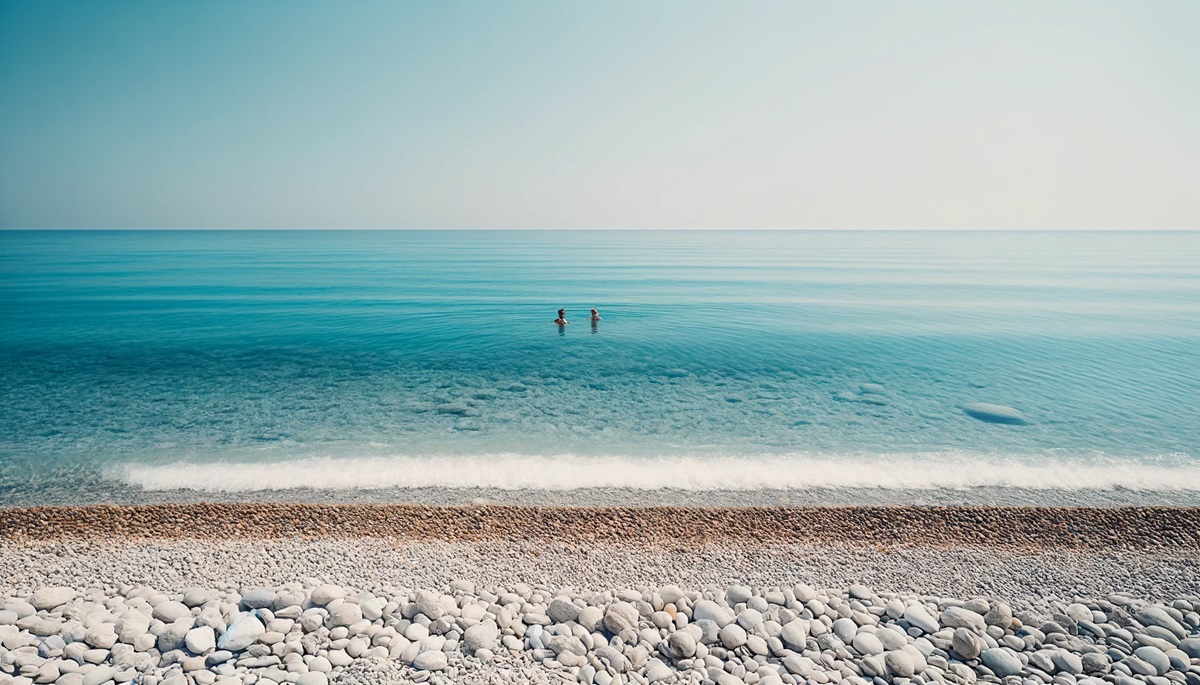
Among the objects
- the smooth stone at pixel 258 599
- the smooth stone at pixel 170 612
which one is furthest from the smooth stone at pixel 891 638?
the smooth stone at pixel 170 612

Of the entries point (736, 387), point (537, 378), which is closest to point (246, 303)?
point (537, 378)

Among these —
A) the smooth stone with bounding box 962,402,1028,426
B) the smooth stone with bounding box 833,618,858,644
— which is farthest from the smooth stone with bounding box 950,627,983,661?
the smooth stone with bounding box 962,402,1028,426

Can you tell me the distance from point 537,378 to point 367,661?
485 inches

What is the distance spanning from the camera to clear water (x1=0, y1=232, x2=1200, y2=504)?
996 cm

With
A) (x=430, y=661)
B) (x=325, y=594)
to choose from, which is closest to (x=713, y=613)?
(x=430, y=661)

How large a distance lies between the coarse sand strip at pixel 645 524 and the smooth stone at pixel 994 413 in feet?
17.5

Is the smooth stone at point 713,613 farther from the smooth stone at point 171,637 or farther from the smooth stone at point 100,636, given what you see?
the smooth stone at point 100,636

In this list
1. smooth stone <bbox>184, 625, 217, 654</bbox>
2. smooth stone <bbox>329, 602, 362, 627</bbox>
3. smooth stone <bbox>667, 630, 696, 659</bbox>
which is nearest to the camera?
smooth stone <bbox>184, 625, 217, 654</bbox>

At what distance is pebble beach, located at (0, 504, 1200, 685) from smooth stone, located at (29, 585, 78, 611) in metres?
0.02

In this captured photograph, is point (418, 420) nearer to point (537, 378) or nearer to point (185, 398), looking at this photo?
point (537, 378)

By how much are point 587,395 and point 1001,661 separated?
11.1 metres

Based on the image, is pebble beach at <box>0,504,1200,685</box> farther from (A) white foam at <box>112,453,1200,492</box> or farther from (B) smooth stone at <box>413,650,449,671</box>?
(A) white foam at <box>112,453,1200,492</box>

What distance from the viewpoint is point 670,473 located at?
10.0 m

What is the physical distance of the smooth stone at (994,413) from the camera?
12.9 m
